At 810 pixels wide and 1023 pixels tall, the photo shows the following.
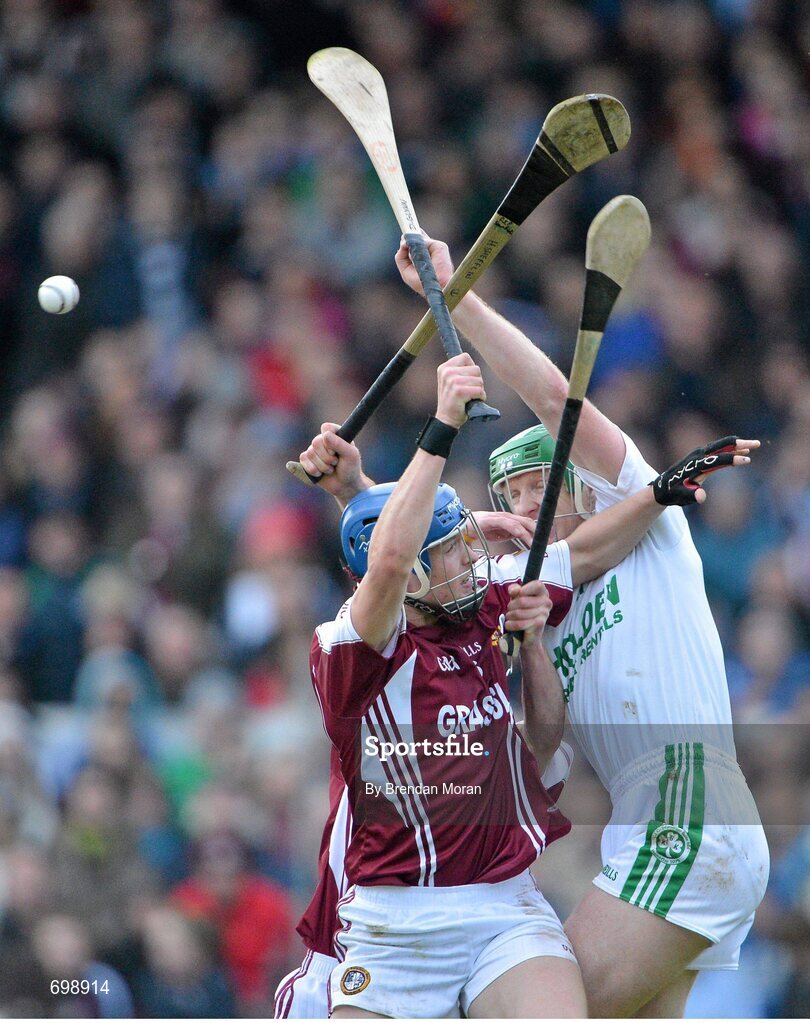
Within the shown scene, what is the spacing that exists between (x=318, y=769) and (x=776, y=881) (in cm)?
150

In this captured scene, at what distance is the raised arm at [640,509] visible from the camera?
3016mm

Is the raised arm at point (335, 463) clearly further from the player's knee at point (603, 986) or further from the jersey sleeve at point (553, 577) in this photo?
the player's knee at point (603, 986)

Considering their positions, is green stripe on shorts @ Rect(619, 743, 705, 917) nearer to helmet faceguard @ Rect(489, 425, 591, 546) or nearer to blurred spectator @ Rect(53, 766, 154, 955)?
helmet faceguard @ Rect(489, 425, 591, 546)

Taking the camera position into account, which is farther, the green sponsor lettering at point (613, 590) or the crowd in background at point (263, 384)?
the crowd in background at point (263, 384)

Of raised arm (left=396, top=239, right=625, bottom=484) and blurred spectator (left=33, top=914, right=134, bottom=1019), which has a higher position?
raised arm (left=396, top=239, right=625, bottom=484)

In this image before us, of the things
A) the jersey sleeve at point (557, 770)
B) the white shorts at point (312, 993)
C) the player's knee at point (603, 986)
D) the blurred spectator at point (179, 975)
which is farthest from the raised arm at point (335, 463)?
the blurred spectator at point (179, 975)

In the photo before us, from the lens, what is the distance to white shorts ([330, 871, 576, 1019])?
2.83 metres

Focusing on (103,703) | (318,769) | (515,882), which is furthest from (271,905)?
(515,882)

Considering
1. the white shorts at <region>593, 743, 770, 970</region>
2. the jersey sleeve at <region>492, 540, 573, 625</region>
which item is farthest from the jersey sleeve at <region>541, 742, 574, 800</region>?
the jersey sleeve at <region>492, 540, 573, 625</region>

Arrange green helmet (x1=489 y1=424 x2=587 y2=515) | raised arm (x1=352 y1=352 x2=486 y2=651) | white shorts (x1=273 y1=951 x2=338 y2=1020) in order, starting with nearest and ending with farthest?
raised arm (x1=352 y1=352 x2=486 y2=651) < white shorts (x1=273 y1=951 x2=338 y2=1020) < green helmet (x1=489 y1=424 x2=587 y2=515)

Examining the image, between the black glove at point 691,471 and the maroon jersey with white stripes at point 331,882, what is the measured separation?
85 centimetres

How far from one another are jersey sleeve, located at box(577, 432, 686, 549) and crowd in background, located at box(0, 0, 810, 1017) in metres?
0.90

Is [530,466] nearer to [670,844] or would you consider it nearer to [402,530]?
[402,530]

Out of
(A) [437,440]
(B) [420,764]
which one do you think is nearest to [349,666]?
(B) [420,764]
